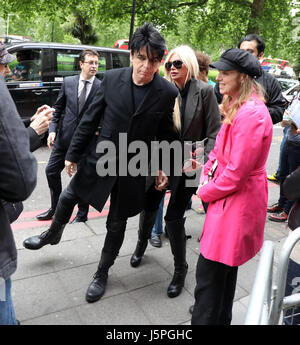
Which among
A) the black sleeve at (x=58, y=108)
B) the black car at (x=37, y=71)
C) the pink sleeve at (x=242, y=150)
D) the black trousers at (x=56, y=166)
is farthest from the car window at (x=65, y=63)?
the pink sleeve at (x=242, y=150)

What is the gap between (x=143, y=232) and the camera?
301cm

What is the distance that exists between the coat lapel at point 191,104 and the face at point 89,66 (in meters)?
1.63

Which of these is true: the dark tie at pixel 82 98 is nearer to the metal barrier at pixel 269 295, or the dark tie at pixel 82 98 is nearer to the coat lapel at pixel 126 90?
the coat lapel at pixel 126 90

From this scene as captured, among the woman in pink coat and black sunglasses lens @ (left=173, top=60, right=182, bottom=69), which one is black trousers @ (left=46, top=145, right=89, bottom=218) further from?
Result: the woman in pink coat

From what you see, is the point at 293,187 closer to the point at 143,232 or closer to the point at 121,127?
the point at 121,127

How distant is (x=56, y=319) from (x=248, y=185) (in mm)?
1573

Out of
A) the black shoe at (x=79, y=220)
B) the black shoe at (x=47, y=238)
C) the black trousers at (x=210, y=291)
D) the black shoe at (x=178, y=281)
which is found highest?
the black trousers at (x=210, y=291)

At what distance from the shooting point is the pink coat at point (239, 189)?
182 cm

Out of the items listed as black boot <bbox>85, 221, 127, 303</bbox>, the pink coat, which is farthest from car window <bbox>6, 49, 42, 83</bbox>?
the pink coat

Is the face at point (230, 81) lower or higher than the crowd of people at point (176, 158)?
higher

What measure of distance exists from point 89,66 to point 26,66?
3990 millimetres

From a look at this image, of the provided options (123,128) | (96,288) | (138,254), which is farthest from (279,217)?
(123,128)

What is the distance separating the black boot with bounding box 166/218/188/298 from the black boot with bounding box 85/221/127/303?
0.39 metres
